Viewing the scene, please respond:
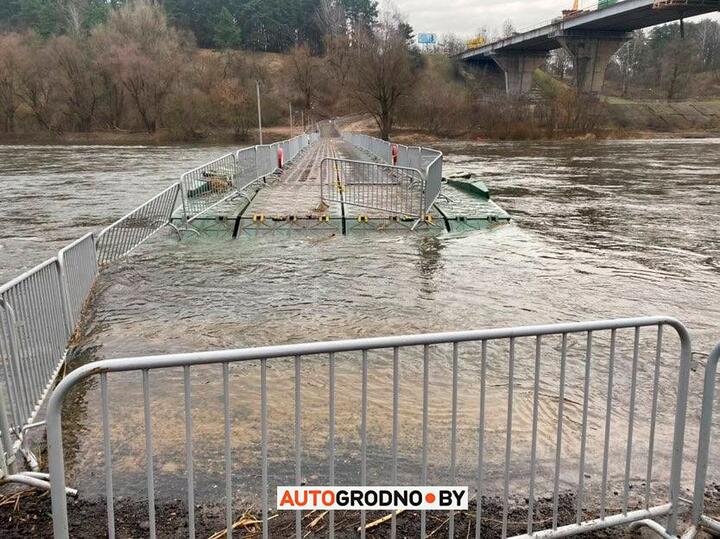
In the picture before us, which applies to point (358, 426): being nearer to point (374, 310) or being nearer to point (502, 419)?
point (502, 419)

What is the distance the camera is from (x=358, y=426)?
15.6 feet

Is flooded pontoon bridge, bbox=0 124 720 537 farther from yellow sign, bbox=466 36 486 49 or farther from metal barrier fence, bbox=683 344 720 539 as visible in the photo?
yellow sign, bbox=466 36 486 49

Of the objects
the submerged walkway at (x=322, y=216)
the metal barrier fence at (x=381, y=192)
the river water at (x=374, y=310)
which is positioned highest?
the metal barrier fence at (x=381, y=192)

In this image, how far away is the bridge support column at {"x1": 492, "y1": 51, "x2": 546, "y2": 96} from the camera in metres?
92.3

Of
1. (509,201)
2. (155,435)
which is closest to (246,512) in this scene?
(155,435)

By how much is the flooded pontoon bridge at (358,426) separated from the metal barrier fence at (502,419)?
1 centimetres

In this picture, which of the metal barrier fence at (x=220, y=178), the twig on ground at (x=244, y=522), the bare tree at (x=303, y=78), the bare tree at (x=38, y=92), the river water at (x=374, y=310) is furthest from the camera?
the bare tree at (x=303, y=78)

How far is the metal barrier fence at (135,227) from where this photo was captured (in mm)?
9641

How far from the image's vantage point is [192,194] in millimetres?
13953

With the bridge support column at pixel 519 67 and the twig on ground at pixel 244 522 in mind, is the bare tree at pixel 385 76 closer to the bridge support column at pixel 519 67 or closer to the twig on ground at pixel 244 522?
the bridge support column at pixel 519 67

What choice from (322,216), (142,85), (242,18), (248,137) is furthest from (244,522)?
(242,18)

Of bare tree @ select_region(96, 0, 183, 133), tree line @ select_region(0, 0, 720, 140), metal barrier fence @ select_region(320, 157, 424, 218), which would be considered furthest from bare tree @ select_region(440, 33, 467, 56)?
metal barrier fence @ select_region(320, 157, 424, 218)

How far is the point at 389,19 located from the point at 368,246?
350 feet

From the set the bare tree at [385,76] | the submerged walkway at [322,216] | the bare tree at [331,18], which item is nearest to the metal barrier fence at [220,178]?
the submerged walkway at [322,216]
